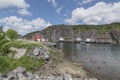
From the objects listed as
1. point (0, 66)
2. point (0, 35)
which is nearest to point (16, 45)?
point (0, 35)

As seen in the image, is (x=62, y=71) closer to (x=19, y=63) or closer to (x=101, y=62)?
(x=19, y=63)

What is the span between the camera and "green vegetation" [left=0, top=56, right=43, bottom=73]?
131 ft

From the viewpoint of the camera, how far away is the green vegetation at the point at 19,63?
3991 cm

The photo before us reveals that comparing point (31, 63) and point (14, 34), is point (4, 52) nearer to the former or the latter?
point (31, 63)

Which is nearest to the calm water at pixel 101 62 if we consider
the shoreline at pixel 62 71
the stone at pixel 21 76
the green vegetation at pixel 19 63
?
the shoreline at pixel 62 71

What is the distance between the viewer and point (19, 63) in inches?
1702

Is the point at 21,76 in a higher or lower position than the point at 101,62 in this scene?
higher

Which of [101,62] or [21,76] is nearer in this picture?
[21,76]

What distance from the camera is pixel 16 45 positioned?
65.1 metres

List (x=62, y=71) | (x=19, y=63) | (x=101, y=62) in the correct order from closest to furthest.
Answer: (x=19, y=63), (x=62, y=71), (x=101, y=62)

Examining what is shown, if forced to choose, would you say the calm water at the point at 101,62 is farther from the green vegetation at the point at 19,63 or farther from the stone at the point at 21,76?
the stone at the point at 21,76

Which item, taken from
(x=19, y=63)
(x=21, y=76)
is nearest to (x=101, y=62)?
(x=19, y=63)

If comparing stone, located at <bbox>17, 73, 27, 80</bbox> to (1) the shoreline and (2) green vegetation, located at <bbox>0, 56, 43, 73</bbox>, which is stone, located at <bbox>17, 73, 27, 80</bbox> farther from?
(1) the shoreline

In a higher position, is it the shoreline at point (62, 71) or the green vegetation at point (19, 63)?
the green vegetation at point (19, 63)
